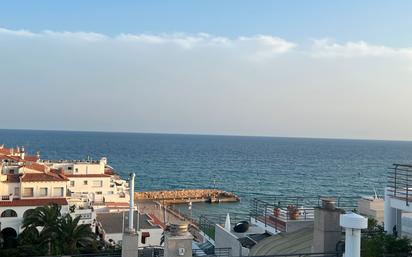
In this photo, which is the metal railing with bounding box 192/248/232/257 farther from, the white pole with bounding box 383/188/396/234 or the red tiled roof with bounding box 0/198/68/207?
the red tiled roof with bounding box 0/198/68/207

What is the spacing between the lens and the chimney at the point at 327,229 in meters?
11.0

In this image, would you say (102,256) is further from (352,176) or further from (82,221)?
(352,176)

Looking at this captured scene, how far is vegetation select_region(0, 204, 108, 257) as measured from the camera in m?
34.2

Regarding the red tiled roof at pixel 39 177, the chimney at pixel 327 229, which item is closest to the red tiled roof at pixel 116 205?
the red tiled roof at pixel 39 177

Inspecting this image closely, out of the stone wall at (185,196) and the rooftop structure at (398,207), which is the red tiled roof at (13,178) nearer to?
the stone wall at (185,196)

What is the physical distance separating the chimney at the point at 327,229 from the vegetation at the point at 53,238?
25556 millimetres

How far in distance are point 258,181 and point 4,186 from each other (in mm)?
73909

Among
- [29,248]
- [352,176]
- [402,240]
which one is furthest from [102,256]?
[352,176]

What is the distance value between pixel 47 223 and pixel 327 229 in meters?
30.1

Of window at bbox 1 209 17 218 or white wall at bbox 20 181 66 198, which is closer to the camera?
window at bbox 1 209 17 218

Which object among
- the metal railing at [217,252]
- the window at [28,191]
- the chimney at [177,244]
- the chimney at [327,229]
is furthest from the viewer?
the window at [28,191]

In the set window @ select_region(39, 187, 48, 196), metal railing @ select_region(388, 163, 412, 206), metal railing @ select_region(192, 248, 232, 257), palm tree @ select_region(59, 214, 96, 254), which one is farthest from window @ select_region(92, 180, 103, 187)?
metal railing @ select_region(388, 163, 412, 206)

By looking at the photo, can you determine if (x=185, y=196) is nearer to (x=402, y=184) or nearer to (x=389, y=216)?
(x=402, y=184)

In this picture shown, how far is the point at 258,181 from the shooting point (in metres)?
113
